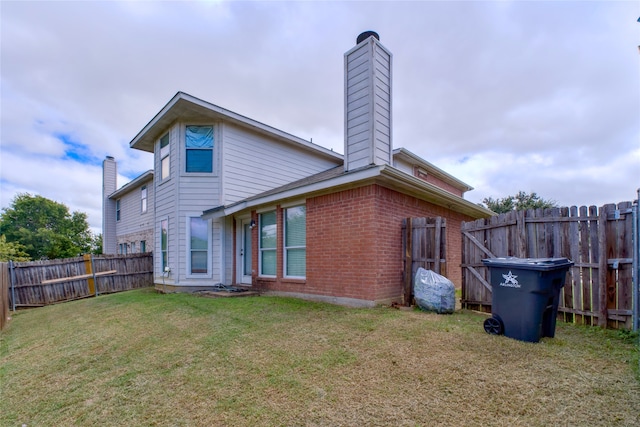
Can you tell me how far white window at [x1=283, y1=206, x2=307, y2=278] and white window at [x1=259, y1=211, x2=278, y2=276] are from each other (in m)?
0.53

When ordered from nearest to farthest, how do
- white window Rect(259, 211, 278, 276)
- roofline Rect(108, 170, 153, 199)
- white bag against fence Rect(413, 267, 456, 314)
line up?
1. white bag against fence Rect(413, 267, 456, 314)
2. white window Rect(259, 211, 278, 276)
3. roofline Rect(108, 170, 153, 199)

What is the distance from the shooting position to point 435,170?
653 inches

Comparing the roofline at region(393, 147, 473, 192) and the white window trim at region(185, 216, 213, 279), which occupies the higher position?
the roofline at region(393, 147, 473, 192)

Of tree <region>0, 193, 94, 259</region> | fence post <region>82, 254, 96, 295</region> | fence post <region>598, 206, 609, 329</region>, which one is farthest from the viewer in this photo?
tree <region>0, 193, 94, 259</region>

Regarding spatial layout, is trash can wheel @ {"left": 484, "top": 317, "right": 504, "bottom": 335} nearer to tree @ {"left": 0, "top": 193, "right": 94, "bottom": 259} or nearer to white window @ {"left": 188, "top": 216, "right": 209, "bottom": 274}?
white window @ {"left": 188, "top": 216, "right": 209, "bottom": 274}

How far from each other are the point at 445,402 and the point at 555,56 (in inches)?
442

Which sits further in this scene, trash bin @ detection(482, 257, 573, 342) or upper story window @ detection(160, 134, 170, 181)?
upper story window @ detection(160, 134, 170, 181)

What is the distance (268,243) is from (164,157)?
5.50m

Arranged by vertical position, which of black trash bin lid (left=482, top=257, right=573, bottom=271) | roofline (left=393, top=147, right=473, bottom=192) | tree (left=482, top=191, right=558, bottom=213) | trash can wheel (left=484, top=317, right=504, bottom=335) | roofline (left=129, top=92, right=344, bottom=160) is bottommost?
trash can wheel (left=484, top=317, right=504, bottom=335)

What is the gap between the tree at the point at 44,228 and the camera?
3231 cm

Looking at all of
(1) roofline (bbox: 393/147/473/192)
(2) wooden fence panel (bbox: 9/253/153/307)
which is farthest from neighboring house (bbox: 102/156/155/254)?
(1) roofline (bbox: 393/147/473/192)

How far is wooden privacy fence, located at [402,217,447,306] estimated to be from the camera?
6242 mm

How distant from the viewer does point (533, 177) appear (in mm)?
24719

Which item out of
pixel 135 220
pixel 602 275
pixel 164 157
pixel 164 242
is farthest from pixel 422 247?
pixel 135 220
